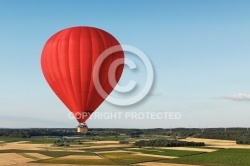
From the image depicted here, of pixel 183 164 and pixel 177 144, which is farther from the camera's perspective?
pixel 177 144

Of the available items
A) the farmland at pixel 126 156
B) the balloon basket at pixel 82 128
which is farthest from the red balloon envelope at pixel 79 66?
the farmland at pixel 126 156

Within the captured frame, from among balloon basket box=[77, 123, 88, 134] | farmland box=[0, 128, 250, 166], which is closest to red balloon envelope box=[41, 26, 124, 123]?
balloon basket box=[77, 123, 88, 134]

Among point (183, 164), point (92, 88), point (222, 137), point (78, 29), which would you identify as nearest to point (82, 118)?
point (92, 88)

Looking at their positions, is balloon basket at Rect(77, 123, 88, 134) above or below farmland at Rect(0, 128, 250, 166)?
above

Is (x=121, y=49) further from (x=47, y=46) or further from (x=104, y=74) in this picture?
(x=47, y=46)

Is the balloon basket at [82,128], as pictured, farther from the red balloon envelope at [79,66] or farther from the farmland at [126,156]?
the farmland at [126,156]

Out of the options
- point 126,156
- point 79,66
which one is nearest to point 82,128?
point 79,66

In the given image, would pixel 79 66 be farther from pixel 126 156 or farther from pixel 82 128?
pixel 126 156

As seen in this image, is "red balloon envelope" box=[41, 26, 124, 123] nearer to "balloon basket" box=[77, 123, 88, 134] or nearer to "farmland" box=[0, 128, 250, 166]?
"balloon basket" box=[77, 123, 88, 134]
